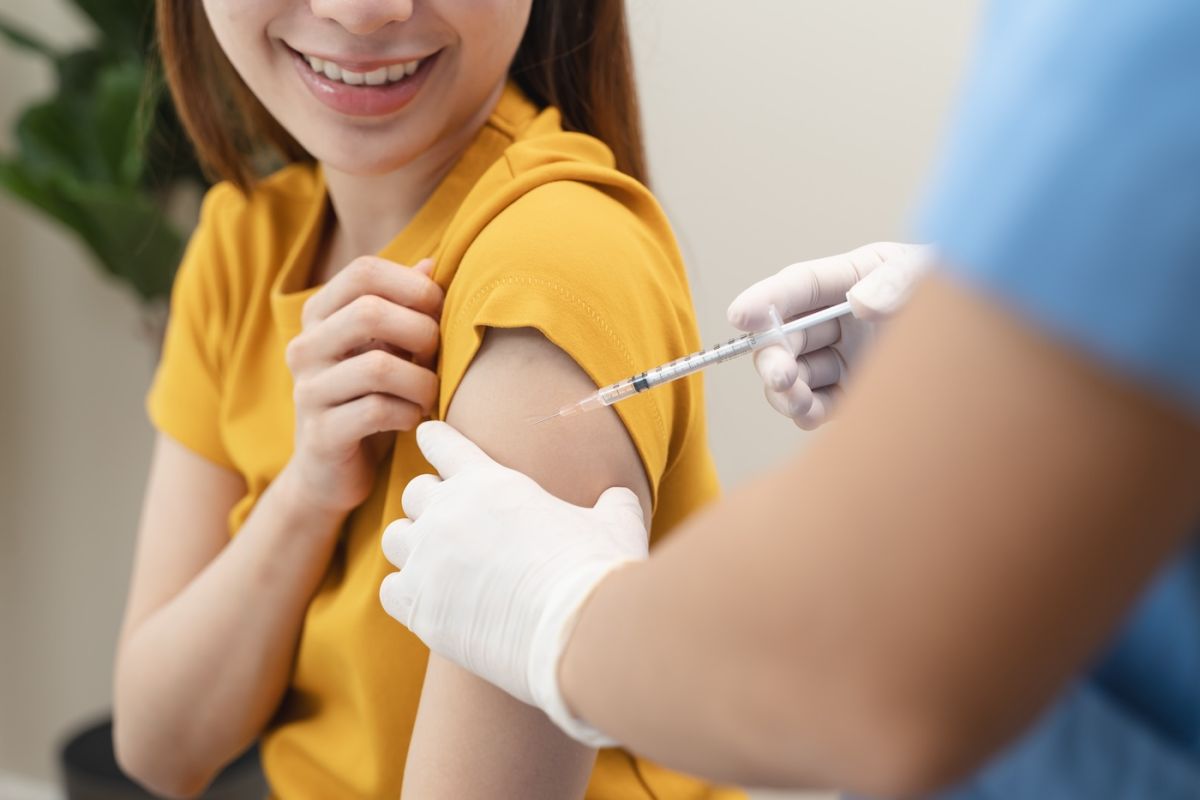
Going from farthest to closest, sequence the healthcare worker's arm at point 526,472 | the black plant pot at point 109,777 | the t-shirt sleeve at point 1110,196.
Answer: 1. the black plant pot at point 109,777
2. the healthcare worker's arm at point 526,472
3. the t-shirt sleeve at point 1110,196

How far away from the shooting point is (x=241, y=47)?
1.04 metres

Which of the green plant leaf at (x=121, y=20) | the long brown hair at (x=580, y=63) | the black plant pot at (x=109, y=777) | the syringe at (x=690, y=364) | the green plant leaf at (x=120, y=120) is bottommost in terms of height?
the black plant pot at (x=109, y=777)

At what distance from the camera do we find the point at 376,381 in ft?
3.06

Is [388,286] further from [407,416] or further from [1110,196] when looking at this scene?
[1110,196]

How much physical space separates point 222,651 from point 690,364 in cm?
54

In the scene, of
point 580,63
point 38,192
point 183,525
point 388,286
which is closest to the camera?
point 388,286

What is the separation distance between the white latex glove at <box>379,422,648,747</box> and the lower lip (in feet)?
1.00

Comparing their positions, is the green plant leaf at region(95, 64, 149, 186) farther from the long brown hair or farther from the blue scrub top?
the blue scrub top

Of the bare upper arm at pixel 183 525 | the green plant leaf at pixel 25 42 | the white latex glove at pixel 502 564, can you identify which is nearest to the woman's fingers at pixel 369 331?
the white latex glove at pixel 502 564

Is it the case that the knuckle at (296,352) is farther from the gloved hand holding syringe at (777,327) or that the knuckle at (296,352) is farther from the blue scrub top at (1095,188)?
the blue scrub top at (1095,188)

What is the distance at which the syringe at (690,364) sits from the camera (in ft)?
2.82

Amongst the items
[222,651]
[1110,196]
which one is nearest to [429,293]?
[222,651]

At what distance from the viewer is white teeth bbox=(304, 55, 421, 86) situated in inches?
39.3

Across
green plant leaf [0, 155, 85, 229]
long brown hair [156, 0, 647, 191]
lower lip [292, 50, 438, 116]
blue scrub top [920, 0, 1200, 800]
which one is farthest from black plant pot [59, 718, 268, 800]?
blue scrub top [920, 0, 1200, 800]
